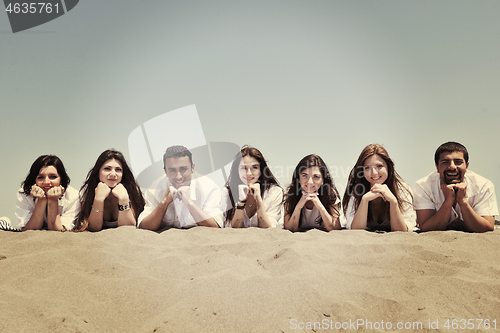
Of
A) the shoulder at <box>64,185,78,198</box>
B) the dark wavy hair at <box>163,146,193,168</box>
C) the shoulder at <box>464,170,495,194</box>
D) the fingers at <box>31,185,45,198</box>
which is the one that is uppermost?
the dark wavy hair at <box>163,146,193,168</box>

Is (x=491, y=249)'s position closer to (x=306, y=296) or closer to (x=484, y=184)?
(x=484, y=184)

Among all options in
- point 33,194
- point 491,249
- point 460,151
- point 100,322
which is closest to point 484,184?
point 460,151

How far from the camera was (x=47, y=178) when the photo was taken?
487 centimetres

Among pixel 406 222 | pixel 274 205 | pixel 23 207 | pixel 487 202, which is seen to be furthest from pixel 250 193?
pixel 23 207

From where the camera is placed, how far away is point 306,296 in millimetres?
2252

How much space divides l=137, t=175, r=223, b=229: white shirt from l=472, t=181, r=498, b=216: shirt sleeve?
3.77 meters

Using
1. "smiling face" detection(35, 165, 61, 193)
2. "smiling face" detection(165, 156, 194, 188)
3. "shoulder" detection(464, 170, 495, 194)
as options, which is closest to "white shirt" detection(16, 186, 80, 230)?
"smiling face" detection(35, 165, 61, 193)

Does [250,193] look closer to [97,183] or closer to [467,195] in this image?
[97,183]

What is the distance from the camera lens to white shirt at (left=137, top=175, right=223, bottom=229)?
4992 mm

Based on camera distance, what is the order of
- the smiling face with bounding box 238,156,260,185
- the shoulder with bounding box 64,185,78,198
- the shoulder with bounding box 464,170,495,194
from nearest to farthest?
the shoulder with bounding box 464,170,495,194
the shoulder with bounding box 64,185,78,198
the smiling face with bounding box 238,156,260,185

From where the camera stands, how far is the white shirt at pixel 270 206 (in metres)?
5.20

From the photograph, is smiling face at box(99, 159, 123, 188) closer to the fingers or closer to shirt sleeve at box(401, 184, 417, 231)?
the fingers

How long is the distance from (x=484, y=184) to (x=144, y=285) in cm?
471

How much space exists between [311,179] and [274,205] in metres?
0.82
